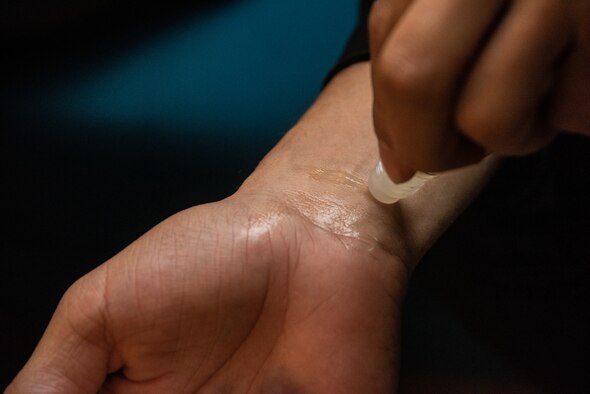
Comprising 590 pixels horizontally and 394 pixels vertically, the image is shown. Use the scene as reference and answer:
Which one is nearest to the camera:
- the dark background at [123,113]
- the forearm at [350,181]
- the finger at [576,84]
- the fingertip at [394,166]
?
the finger at [576,84]

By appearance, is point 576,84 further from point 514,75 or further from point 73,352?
point 73,352

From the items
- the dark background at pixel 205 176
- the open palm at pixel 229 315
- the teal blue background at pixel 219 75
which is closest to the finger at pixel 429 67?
the open palm at pixel 229 315

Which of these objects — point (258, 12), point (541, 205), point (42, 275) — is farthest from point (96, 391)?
point (258, 12)

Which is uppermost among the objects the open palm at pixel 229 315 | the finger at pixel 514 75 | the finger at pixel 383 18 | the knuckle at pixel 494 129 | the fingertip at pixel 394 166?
the finger at pixel 383 18

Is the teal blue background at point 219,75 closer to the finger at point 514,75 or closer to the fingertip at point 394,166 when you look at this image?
the fingertip at point 394,166

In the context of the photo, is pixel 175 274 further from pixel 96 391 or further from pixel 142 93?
pixel 142 93

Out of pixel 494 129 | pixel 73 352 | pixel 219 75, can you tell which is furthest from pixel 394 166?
pixel 219 75

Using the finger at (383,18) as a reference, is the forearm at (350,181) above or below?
below
